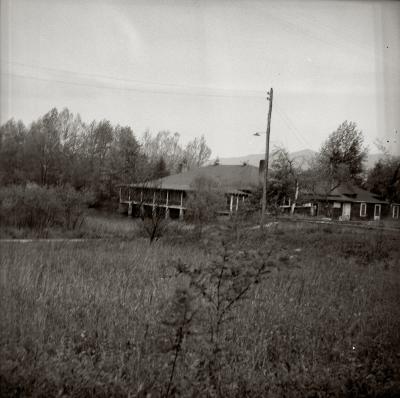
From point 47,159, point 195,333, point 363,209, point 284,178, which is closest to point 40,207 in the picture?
point 47,159

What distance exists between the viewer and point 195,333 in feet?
9.34

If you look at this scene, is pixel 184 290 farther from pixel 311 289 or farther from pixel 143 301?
pixel 311 289

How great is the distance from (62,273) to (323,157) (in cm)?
4800

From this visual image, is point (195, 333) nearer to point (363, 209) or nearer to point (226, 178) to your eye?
point (226, 178)

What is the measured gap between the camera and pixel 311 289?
7035 mm

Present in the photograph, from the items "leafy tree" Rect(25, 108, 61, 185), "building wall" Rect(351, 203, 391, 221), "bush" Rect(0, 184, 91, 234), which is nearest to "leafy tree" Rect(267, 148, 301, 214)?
"building wall" Rect(351, 203, 391, 221)

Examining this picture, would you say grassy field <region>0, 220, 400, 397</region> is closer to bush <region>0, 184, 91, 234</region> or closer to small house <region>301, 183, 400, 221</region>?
bush <region>0, 184, 91, 234</region>

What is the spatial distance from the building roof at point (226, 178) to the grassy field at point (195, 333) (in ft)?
83.0

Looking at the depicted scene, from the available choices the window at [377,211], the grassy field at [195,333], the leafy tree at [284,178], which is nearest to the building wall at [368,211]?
the window at [377,211]

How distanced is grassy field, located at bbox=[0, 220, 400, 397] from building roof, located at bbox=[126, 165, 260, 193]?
83.0 ft

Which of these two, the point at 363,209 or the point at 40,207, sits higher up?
the point at 40,207

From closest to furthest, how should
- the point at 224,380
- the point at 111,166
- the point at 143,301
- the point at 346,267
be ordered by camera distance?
the point at 224,380, the point at 143,301, the point at 346,267, the point at 111,166

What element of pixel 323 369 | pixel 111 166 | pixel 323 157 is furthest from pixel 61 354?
pixel 323 157

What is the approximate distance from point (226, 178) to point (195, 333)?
31664 mm
